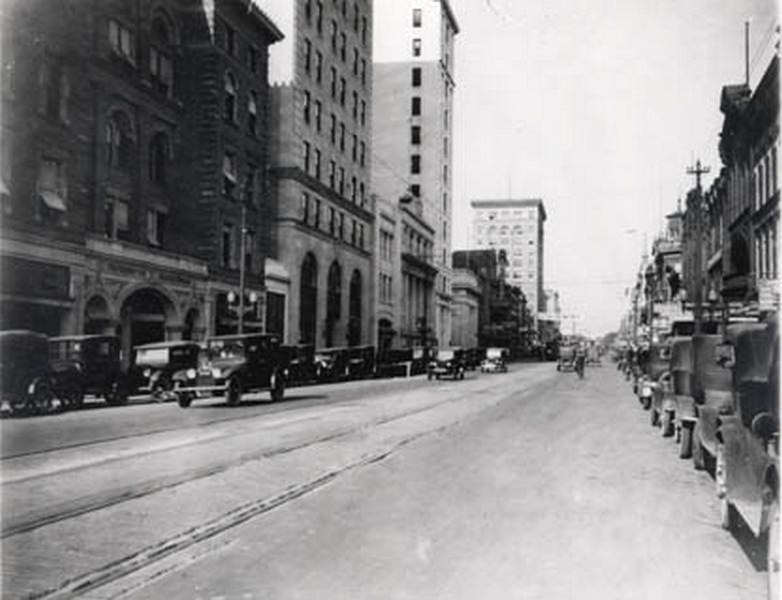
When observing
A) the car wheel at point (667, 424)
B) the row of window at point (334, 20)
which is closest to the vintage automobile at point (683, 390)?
the car wheel at point (667, 424)

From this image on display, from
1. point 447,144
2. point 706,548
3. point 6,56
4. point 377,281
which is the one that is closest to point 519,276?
point 447,144

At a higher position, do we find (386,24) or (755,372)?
(386,24)

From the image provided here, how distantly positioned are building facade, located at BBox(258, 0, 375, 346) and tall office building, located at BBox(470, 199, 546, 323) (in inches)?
4720

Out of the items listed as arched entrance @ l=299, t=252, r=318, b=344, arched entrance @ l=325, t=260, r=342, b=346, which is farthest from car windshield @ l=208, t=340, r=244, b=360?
arched entrance @ l=325, t=260, r=342, b=346

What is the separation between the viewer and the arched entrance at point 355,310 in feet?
204

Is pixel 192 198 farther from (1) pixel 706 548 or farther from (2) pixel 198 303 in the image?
(1) pixel 706 548

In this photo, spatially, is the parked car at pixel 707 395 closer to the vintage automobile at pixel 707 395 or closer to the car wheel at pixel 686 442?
the vintage automobile at pixel 707 395

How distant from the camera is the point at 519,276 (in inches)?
7298

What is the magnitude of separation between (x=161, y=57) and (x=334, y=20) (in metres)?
22.4

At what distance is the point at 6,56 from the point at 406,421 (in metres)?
16.6

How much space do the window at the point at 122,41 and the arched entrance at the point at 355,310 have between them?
97.3ft

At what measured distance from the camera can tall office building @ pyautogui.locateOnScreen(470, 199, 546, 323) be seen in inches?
7215

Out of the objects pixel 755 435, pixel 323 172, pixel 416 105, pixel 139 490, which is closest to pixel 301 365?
pixel 323 172

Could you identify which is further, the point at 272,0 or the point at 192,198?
the point at 272,0
